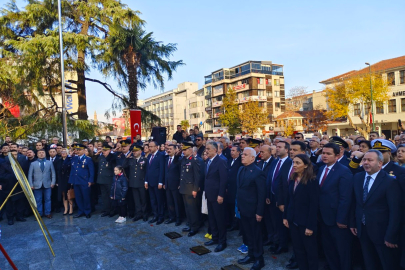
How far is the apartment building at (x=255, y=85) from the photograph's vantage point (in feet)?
185

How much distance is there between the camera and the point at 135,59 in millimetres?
13898

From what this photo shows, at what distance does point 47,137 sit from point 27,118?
1.30 metres

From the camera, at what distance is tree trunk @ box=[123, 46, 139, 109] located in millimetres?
13789

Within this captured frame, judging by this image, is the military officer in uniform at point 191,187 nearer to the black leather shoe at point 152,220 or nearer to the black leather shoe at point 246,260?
the black leather shoe at point 152,220

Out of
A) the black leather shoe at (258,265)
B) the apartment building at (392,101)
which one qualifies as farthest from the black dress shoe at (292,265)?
the apartment building at (392,101)

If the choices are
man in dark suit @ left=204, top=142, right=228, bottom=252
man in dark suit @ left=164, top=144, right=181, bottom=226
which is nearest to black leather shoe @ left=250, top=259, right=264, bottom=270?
man in dark suit @ left=204, top=142, right=228, bottom=252

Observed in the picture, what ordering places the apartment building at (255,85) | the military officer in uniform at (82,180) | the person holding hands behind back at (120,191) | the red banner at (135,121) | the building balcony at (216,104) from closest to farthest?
the person holding hands behind back at (120,191)
the military officer in uniform at (82,180)
the red banner at (135,121)
the apartment building at (255,85)
the building balcony at (216,104)

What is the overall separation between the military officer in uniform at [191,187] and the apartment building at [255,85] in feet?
159

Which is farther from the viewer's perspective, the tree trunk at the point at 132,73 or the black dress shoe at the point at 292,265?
the tree trunk at the point at 132,73

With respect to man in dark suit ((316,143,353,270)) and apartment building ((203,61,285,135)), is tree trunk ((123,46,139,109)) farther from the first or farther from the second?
apartment building ((203,61,285,135))

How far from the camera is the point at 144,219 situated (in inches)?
286

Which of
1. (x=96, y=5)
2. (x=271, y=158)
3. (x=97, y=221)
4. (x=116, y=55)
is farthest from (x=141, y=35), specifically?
(x=271, y=158)

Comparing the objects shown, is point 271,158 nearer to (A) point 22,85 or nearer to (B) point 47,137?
(B) point 47,137

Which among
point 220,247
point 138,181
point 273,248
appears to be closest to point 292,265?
point 273,248
